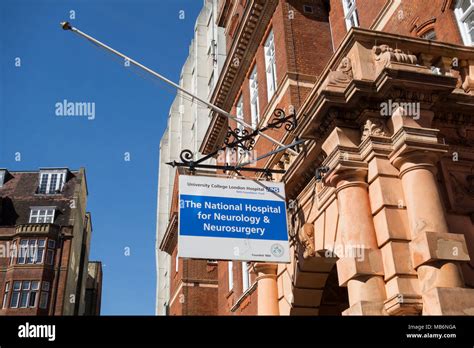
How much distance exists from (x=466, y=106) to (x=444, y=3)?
351cm

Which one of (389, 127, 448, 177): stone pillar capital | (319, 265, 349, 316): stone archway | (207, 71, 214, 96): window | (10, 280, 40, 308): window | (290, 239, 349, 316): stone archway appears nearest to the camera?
(389, 127, 448, 177): stone pillar capital

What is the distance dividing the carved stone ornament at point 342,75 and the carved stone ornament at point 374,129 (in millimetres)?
870

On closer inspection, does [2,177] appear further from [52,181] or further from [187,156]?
[187,156]

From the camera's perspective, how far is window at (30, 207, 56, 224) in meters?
52.1

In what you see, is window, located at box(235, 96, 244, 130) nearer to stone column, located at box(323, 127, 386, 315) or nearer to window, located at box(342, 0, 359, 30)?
window, located at box(342, 0, 359, 30)

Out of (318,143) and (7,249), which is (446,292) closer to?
(318,143)

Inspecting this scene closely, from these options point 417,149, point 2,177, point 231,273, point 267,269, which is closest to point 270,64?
point 267,269

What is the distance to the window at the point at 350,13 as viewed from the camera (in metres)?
15.3

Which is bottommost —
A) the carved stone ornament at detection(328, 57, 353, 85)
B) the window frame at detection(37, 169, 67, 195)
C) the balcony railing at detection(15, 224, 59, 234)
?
the carved stone ornament at detection(328, 57, 353, 85)

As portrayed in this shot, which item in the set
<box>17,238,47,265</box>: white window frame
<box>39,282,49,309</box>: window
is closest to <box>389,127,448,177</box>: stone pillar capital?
<box>39,282,49,309</box>: window

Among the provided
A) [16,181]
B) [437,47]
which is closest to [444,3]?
[437,47]

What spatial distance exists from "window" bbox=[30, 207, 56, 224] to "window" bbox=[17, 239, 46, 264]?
381 cm

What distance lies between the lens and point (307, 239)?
39.0 ft

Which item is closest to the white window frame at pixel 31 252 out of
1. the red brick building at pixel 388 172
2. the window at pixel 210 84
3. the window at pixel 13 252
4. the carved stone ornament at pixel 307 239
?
the window at pixel 13 252
